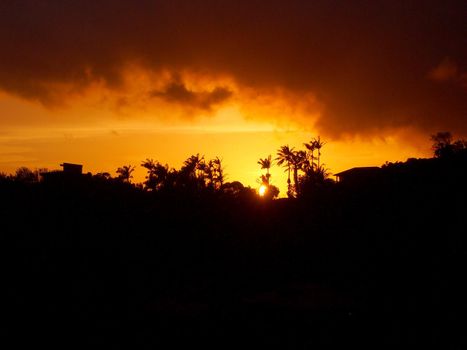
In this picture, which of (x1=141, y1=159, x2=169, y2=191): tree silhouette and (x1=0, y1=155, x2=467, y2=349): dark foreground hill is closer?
(x1=0, y1=155, x2=467, y2=349): dark foreground hill

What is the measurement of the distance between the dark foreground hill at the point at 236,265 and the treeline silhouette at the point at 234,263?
5 centimetres

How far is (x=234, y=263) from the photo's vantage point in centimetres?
1719

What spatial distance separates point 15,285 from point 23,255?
1.11 meters

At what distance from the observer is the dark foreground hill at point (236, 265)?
36.1 feet

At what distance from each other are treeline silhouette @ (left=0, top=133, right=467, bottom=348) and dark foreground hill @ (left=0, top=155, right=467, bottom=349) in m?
0.05

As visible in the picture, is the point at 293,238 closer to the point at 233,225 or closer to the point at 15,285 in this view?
the point at 233,225

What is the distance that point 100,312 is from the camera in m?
12.8

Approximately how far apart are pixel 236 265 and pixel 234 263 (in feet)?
0.49

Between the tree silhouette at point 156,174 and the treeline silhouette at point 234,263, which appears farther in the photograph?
the tree silhouette at point 156,174

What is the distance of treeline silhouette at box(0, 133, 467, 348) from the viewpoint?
11.1 meters

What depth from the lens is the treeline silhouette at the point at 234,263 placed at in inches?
435

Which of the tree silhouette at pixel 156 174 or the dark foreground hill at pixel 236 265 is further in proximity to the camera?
the tree silhouette at pixel 156 174

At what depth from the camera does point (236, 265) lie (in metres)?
Answer: 17.1

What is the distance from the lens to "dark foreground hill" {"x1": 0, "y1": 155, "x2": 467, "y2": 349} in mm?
11009
